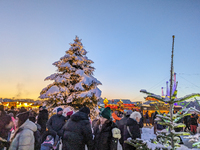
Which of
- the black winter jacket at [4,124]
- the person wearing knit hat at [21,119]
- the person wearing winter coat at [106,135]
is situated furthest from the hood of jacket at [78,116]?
the black winter jacket at [4,124]

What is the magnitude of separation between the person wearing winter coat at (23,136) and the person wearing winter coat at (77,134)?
0.75 metres

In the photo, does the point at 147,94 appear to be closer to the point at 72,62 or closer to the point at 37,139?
the point at 37,139

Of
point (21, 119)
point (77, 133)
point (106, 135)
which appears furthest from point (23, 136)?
point (106, 135)

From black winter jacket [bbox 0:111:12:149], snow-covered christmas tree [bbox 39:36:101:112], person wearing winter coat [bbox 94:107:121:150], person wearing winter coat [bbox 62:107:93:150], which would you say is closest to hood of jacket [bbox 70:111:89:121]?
person wearing winter coat [bbox 62:107:93:150]

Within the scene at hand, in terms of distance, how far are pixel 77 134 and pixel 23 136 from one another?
3.81 ft

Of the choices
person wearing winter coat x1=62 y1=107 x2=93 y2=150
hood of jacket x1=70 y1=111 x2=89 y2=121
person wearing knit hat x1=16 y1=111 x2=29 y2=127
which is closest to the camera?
person wearing knit hat x1=16 y1=111 x2=29 y2=127

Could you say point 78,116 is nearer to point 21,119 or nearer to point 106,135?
point 106,135

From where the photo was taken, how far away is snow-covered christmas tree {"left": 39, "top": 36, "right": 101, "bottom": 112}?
13540mm

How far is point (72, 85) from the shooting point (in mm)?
14070

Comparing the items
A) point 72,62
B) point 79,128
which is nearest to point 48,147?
point 79,128

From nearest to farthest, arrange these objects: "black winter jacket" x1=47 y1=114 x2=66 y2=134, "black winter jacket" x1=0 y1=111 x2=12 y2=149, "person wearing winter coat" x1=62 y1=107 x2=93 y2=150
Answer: "person wearing winter coat" x1=62 y1=107 x2=93 y2=150
"black winter jacket" x1=0 y1=111 x2=12 y2=149
"black winter jacket" x1=47 y1=114 x2=66 y2=134

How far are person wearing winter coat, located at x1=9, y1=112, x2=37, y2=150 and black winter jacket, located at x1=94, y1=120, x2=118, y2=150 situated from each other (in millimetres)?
1574

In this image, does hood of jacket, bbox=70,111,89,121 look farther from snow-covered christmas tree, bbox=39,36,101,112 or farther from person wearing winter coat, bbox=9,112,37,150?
snow-covered christmas tree, bbox=39,36,101,112

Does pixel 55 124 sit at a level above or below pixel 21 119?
below
